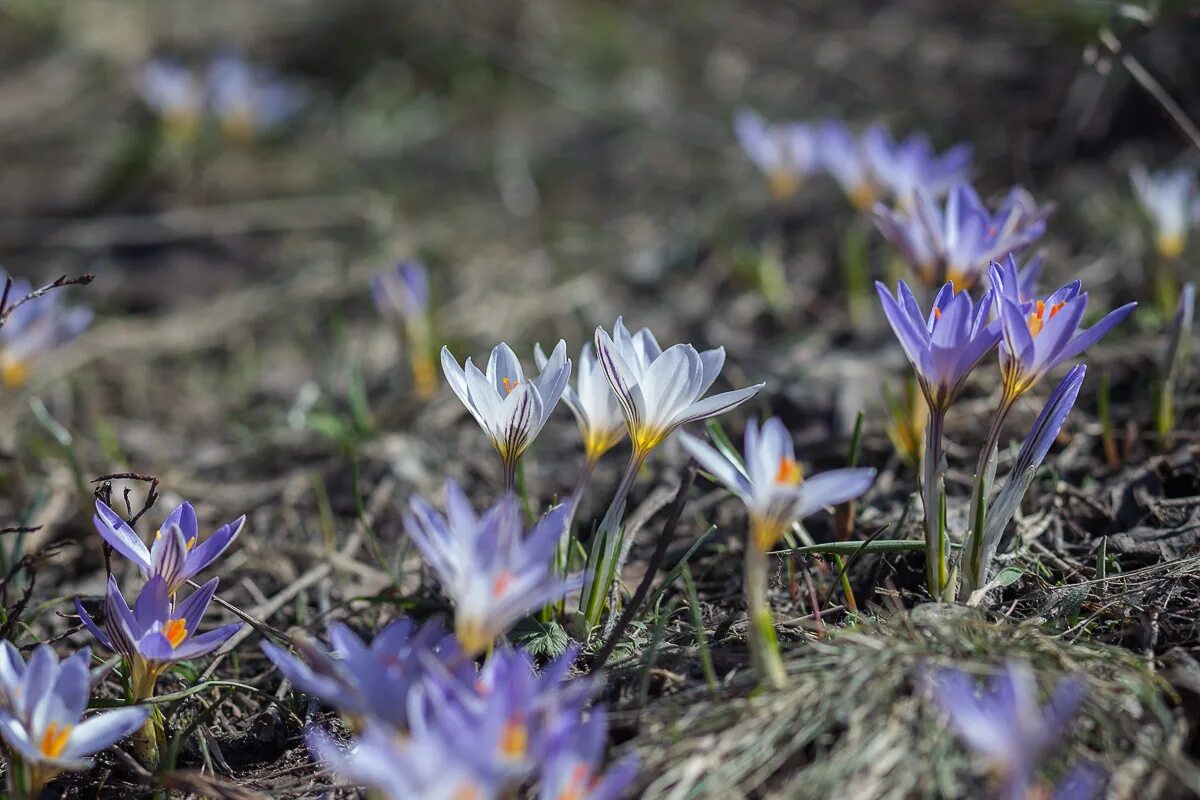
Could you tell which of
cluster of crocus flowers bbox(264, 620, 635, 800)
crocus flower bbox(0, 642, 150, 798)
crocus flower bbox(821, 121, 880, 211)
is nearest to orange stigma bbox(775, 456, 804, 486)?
cluster of crocus flowers bbox(264, 620, 635, 800)

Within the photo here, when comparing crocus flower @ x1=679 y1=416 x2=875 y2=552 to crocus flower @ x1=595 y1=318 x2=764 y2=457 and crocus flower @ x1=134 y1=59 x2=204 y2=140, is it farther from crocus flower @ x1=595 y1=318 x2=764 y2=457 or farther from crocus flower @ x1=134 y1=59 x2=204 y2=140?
crocus flower @ x1=134 y1=59 x2=204 y2=140

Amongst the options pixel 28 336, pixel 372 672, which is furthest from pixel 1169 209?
pixel 28 336

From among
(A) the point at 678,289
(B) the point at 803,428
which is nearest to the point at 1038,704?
(B) the point at 803,428

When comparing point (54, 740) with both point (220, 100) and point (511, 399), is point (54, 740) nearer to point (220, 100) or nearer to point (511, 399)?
point (511, 399)

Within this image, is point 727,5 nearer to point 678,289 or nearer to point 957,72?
point 957,72

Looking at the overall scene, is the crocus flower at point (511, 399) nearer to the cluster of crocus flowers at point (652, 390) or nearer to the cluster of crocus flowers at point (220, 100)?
the cluster of crocus flowers at point (652, 390)

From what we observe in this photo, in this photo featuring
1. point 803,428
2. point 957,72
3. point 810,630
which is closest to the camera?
point 810,630
